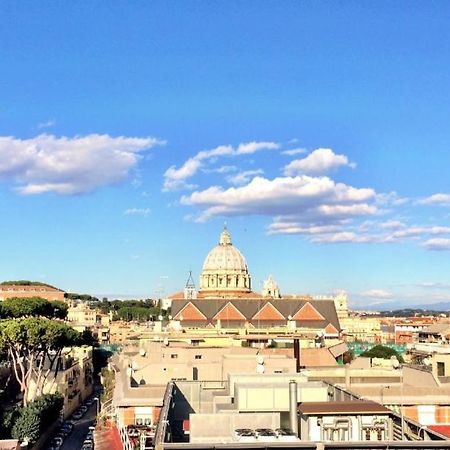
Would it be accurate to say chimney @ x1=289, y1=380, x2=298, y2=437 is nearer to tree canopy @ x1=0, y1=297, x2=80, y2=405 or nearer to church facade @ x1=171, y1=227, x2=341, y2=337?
tree canopy @ x1=0, y1=297, x2=80, y2=405

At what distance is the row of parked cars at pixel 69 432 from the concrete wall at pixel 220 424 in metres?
31.1

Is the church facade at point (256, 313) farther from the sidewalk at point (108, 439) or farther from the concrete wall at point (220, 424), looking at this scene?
the concrete wall at point (220, 424)

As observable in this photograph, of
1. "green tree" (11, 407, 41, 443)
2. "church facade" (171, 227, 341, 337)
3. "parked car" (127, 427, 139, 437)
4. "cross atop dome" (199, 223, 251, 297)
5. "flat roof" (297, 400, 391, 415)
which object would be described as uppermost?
"cross atop dome" (199, 223, 251, 297)

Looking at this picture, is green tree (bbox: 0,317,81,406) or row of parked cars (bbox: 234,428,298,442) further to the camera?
green tree (bbox: 0,317,81,406)

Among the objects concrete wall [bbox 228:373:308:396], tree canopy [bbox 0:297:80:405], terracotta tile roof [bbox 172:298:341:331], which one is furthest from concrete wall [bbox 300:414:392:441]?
terracotta tile roof [bbox 172:298:341:331]

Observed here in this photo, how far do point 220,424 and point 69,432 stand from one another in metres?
45.3

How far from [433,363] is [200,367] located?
15.2 metres

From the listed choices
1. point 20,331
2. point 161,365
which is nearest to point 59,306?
point 20,331

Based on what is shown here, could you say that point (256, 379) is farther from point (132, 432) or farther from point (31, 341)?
point (31, 341)

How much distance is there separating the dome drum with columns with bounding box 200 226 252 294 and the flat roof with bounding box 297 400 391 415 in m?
129

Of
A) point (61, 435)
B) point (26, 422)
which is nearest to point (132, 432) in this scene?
point (26, 422)

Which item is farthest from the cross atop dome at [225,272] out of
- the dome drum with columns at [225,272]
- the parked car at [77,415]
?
the parked car at [77,415]

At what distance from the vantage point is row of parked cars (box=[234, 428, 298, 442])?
14.9 meters

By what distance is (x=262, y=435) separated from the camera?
50.4 feet
